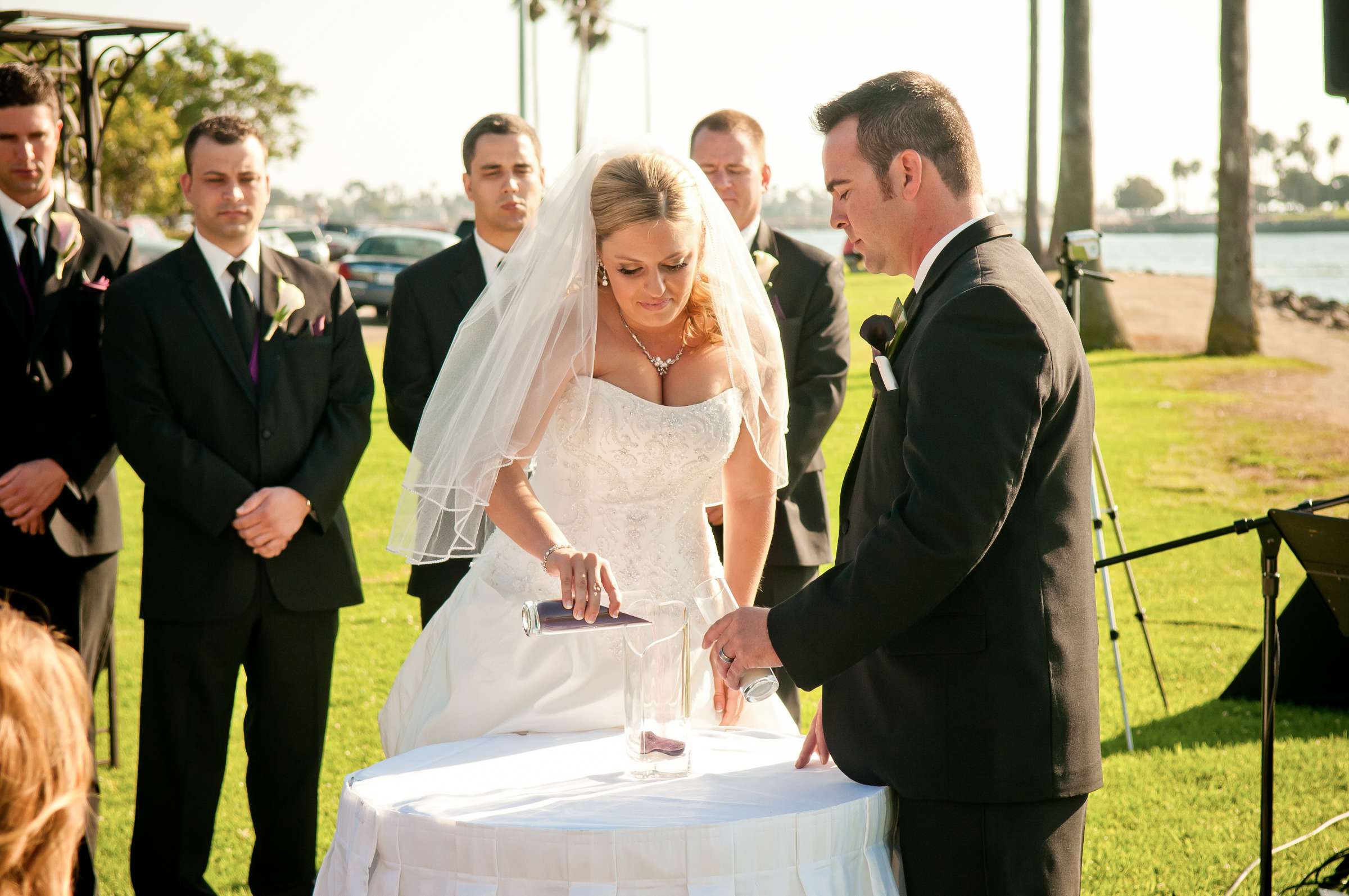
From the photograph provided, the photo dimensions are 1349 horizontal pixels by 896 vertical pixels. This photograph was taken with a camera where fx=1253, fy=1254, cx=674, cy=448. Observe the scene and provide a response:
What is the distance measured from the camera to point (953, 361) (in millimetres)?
2172

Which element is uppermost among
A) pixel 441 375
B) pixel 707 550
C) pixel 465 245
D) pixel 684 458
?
pixel 465 245

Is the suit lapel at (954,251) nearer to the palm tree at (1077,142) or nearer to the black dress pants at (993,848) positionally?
the black dress pants at (993,848)

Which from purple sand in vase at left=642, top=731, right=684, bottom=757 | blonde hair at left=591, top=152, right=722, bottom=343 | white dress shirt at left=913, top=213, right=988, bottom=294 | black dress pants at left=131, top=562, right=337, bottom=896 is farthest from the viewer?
black dress pants at left=131, top=562, right=337, bottom=896

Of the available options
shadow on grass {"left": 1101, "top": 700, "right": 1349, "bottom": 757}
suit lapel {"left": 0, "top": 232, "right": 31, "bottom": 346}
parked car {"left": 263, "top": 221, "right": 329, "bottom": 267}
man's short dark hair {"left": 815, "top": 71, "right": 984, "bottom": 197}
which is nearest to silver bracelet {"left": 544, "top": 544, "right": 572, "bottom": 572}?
man's short dark hair {"left": 815, "top": 71, "right": 984, "bottom": 197}

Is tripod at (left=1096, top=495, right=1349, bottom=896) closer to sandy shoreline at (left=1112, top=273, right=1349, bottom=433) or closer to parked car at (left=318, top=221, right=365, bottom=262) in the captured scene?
sandy shoreline at (left=1112, top=273, right=1349, bottom=433)

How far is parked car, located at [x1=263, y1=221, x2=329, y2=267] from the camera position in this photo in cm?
2964

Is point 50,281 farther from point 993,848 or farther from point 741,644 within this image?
point 993,848

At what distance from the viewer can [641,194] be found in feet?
10.6

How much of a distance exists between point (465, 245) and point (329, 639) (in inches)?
60.9

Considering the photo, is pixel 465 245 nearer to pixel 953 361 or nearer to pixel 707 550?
pixel 707 550

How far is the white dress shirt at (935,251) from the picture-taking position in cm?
240

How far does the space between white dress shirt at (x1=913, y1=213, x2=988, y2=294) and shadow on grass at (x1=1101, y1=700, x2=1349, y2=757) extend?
3797 mm

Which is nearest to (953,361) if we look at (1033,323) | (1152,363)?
(1033,323)

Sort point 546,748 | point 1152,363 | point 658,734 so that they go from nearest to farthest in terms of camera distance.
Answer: point 658,734, point 546,748, point 1152,363
